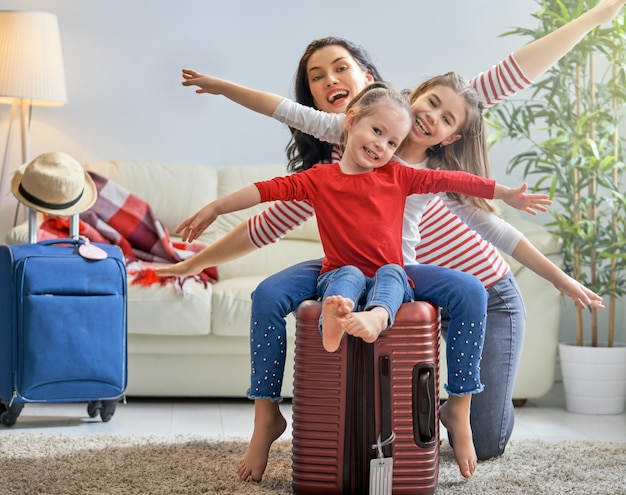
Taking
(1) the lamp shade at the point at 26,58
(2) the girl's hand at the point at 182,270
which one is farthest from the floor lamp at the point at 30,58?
(2) the girl's hand at the point at 182,270

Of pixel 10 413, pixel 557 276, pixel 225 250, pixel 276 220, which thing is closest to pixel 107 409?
pixel 10 413

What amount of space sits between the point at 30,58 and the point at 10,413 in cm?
150

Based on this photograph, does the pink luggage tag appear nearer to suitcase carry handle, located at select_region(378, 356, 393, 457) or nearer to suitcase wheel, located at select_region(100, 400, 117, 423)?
suitcase wheel, located at select_region(100, 400, 117, 423)

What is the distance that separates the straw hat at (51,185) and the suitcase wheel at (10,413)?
22.2 inches

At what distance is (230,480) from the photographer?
81.4 inches

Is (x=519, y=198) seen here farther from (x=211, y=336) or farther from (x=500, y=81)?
(x=211, y=336)

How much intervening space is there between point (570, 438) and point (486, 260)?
74 cm

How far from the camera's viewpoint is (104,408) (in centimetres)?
285

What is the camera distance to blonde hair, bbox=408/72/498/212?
2123 millimetres

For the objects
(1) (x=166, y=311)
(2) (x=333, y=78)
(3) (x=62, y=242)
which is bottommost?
(1) (x=166, y=311)

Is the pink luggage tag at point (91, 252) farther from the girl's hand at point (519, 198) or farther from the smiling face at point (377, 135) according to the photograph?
the girl's hand at point (519, 198)

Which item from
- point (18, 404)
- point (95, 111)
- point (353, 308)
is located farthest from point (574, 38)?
point (95, 111)

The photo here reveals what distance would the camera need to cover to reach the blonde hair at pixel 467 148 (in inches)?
83.6

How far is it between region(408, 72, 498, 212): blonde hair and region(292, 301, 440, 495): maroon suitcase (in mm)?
395
